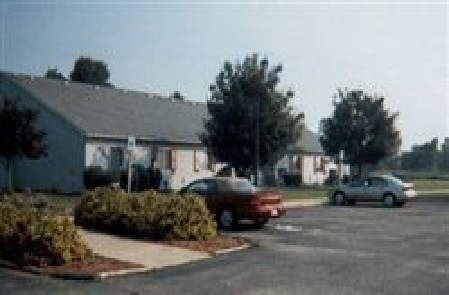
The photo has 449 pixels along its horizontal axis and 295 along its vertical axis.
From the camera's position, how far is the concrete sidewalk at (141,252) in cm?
1492

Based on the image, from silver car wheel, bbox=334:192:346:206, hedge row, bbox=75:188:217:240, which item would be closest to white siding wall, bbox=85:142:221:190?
silver car wheel, bbox=334:192:346:206

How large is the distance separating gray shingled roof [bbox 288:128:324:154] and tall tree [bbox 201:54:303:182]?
533 inches

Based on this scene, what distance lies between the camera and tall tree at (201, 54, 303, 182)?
1515 inches

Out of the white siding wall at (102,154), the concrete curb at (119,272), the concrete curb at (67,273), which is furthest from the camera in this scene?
the white siding wall at (102,154)

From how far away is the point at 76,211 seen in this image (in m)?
19.7

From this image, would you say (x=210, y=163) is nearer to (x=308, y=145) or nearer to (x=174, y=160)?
(x=174, y=160)

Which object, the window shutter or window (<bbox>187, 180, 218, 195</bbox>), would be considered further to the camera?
the window shutter

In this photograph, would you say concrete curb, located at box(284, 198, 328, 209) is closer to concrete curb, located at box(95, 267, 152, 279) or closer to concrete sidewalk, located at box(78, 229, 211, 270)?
concrete sidewalk, located at box(78, 229, 211, 270)

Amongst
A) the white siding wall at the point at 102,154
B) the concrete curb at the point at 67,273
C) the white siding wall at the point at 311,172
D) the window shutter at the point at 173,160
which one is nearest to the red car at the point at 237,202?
the concrete curb at the point at 67,273

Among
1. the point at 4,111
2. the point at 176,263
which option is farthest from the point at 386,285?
the point at 4,111

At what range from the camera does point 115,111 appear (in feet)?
138

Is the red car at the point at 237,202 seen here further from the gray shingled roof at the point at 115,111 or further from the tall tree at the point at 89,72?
the tall tree at the point at 89,72

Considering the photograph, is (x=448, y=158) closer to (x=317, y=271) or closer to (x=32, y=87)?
(x=32, y=87)

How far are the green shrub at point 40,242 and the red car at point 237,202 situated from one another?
25.3 ft
